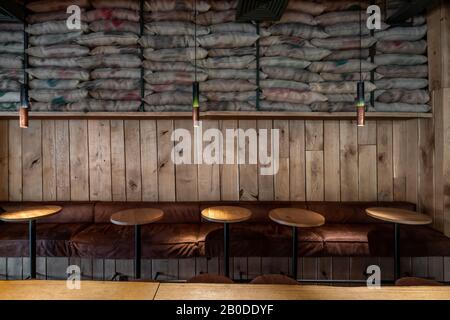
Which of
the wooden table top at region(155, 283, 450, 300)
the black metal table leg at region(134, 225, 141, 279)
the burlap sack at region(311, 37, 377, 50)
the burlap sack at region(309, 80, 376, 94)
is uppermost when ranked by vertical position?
the burlap sack at region(311, 37, 377, 50)

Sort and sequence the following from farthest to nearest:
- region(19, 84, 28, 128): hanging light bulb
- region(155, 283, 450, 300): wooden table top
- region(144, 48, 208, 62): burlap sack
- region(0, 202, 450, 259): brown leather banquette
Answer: region(144, 48, 208, 62): burlap sack, region(0, 202, 450, 259): brown leather banquette, region(19, 84, 28, 128): hanging light bulb, region(155, 283, 450, 300): wooden table top

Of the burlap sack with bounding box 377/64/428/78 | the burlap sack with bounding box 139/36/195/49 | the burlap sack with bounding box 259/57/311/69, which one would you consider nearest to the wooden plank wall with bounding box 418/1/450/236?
the burlap sack with bounding box 377/64/428/78

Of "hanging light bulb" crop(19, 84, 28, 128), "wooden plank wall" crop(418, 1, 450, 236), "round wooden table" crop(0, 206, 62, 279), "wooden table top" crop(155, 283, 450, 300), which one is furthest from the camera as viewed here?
"wooden plank wall" crop(418, 1, 450, 236)

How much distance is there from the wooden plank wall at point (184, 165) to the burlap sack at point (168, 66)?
0.62 m

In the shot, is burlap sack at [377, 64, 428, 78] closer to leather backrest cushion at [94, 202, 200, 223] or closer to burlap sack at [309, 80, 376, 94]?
burlap sack at [309, 80, 376, 94]

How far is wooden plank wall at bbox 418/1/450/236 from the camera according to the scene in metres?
2.68

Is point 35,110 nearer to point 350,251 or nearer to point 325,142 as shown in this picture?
point 325,142

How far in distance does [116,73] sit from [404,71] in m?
3.22

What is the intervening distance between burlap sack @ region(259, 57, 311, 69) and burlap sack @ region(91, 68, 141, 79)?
1.41 m

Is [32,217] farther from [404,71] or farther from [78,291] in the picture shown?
[404,71]

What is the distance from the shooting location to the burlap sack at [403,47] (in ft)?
9.30

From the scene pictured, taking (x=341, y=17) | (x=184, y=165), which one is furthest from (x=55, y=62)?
(x=341, y=17)

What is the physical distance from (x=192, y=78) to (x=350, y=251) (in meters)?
2.39

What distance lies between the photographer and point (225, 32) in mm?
2770
